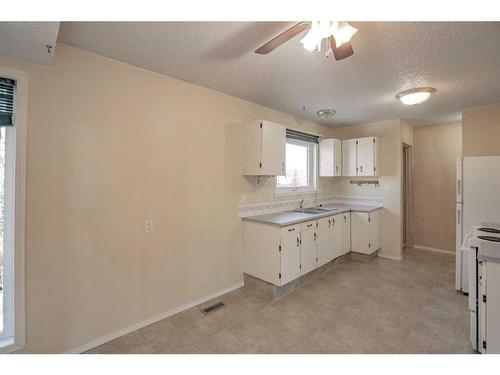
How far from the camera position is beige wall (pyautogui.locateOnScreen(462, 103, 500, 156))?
324 centimetres

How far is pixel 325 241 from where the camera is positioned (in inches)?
136

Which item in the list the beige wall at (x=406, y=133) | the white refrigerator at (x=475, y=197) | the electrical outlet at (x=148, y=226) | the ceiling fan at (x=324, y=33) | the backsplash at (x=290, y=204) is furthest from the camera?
the beige wall at (x=406, y=133)

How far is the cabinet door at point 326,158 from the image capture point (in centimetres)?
430

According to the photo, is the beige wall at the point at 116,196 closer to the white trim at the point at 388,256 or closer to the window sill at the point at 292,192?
the window sill at the point at 292,192

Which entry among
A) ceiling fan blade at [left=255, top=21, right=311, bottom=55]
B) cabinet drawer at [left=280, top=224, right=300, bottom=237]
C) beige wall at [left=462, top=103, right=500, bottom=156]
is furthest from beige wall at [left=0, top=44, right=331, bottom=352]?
beige wall at [left=462, top=103, right=500, bottom=156]

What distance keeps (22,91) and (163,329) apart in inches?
85.9

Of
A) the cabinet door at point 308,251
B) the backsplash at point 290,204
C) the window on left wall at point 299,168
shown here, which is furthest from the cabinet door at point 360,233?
the cabinet door at point 308,251

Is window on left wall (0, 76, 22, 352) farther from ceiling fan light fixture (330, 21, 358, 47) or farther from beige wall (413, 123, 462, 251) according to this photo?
beige wall (413, 123, 462, 251)

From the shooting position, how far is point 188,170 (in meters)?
2.58

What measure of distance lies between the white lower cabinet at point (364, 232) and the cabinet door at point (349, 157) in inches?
32.4

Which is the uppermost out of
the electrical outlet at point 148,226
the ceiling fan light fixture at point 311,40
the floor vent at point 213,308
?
the ceiling fan light fixture at point 311,40

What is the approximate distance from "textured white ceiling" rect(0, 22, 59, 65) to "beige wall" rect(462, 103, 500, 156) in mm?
4668

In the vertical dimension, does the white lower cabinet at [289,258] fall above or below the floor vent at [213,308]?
above

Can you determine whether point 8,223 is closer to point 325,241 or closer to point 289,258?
point 289,258
